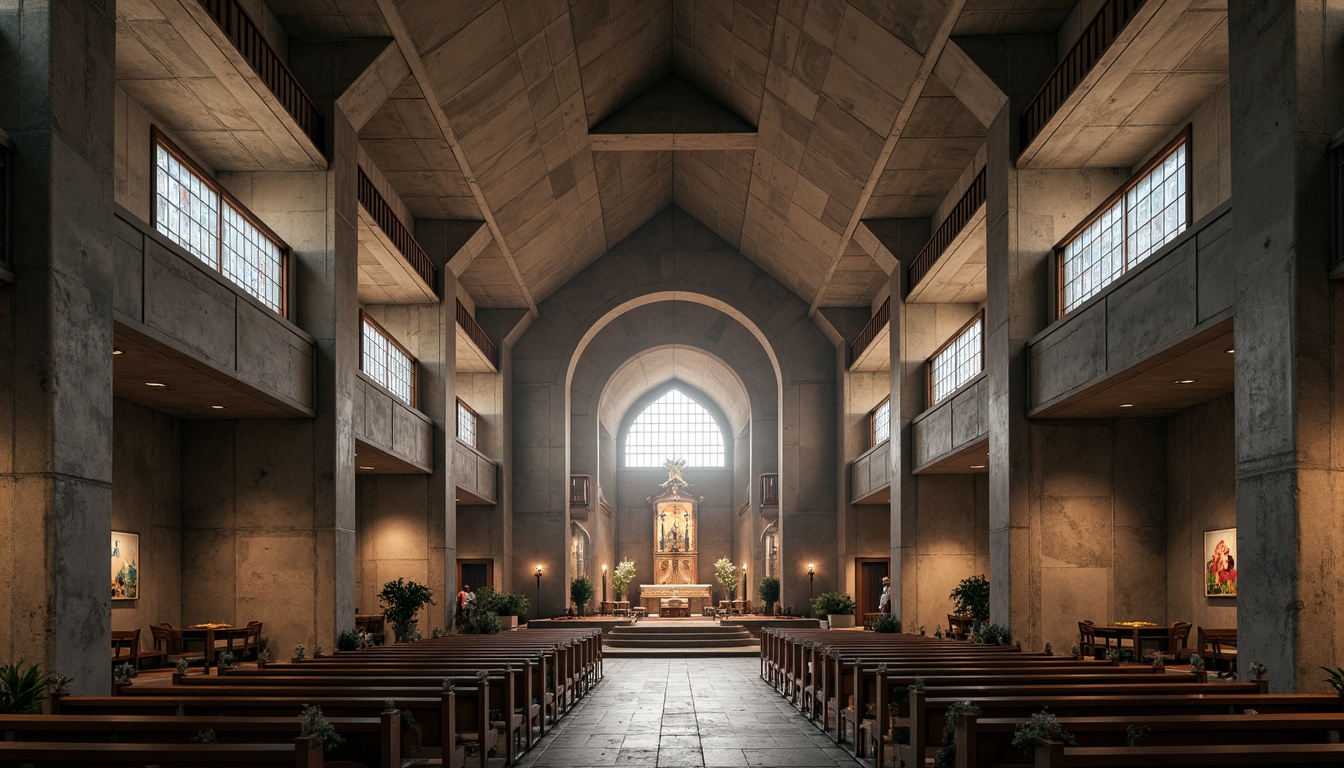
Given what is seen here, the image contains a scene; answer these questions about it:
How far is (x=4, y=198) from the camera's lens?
859 cm

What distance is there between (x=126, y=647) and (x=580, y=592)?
18749 mm

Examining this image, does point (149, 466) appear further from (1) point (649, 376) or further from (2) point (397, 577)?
(1) point (649, 376)

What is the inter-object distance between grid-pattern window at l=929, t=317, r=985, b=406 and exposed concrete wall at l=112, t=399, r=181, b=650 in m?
12.7

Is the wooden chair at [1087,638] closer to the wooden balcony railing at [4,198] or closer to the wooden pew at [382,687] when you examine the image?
the wooden pew at [382,687]

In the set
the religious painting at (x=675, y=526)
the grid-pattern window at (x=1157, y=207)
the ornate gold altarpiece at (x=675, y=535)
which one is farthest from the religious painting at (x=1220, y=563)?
the religious painting at (x=675, y=526)

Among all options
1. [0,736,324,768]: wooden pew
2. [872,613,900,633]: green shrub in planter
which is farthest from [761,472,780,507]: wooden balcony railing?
[0,736,324,768]: wooden pew

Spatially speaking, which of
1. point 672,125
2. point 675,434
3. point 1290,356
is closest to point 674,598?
point 675,434

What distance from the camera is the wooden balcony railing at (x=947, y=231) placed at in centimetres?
1861

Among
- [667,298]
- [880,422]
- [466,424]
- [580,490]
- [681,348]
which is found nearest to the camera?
[466,424]

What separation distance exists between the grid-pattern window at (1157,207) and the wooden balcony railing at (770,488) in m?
20.3

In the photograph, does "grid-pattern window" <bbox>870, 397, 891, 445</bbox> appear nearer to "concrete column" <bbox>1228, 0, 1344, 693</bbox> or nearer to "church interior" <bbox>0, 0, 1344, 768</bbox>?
"church interior" <bbox>0, 0, 1344, 768</bbox>

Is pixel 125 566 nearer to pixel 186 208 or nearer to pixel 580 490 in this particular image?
pixel 186 208

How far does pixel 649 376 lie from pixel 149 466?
87.6ft

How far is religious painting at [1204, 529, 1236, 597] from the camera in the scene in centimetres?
1487
